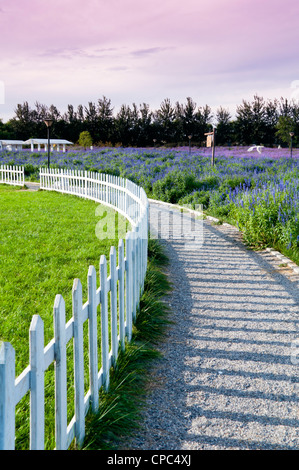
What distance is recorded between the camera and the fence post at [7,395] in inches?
64.9

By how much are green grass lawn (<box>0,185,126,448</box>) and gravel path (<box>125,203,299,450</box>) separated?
2.37ft

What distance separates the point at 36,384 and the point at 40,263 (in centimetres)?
449

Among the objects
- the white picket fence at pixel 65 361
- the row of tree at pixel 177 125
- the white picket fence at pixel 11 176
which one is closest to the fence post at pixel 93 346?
the white picket fence at pixel 65 361

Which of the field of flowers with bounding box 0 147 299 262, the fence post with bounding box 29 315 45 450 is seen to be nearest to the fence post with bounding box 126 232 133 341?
the fence post with bounding box 29 315 45 450

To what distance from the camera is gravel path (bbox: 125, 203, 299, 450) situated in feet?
8.87

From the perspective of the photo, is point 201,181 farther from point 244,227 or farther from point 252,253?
point 252,253

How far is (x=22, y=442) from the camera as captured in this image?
2533mm

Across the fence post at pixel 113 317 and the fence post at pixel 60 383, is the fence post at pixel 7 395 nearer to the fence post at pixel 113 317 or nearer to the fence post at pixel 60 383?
the fence post at pixel 60 383

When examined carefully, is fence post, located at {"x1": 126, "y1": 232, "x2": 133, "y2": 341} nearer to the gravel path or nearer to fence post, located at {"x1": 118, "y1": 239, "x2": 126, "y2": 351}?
fence post, located at {"x1": 118, "y1": 239, "x2": 126, "y2": 351}

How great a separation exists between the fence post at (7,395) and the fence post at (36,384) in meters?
0.18

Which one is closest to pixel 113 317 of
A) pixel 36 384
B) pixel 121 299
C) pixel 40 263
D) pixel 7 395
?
pixel 121 299

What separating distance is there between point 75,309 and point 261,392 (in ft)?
5.30

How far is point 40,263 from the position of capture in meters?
6.30
